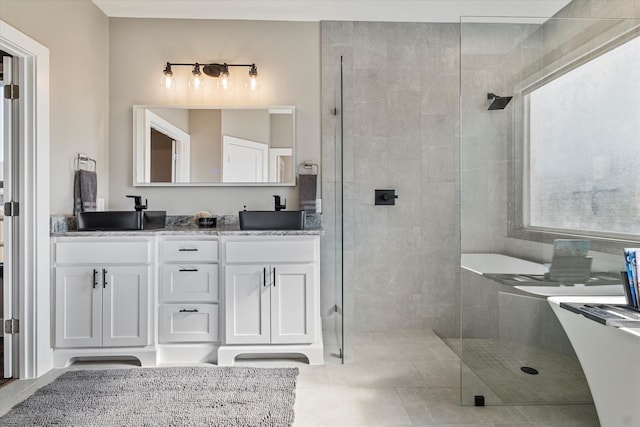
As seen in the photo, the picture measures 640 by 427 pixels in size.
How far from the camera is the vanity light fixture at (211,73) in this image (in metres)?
3.10

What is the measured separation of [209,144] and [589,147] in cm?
256

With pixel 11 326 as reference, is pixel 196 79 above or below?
above

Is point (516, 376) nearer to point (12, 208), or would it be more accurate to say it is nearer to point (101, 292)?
point (101, 292)

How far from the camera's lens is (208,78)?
3152 millimetres

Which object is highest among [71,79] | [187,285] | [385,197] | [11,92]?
[71,79]

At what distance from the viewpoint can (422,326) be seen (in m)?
3.24

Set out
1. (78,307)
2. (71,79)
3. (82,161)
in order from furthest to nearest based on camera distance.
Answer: (82,161) < (71,79) < (78,307)

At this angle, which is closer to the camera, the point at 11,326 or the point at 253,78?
the point at 11,326

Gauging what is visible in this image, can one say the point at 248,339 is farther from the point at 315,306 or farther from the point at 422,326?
the point at 422,326

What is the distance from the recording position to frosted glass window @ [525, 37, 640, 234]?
1.93 m

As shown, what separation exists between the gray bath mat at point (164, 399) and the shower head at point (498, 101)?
6.19 feet

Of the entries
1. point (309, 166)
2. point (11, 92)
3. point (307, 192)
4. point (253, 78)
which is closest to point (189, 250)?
point (307, 192)

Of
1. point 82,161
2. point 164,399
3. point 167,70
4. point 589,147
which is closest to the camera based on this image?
point 589,147

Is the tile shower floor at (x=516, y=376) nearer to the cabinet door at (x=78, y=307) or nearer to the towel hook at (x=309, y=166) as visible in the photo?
the towel hook at (x=309, y=166)
